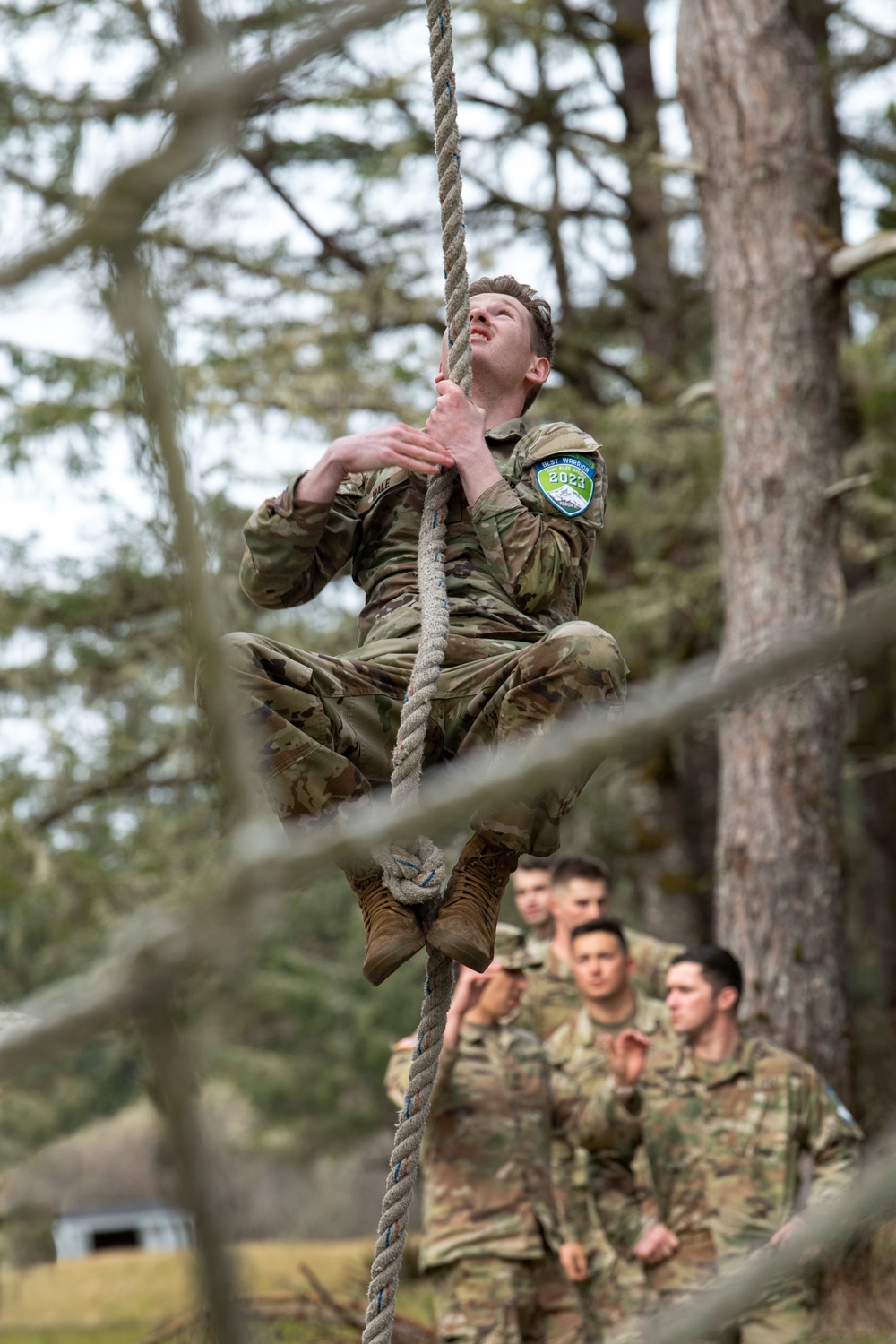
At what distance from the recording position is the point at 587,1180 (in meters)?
5.24

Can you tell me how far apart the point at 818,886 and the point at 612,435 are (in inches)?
130

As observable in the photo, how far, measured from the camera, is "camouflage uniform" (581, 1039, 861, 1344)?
4926mm

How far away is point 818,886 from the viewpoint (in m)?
7.15

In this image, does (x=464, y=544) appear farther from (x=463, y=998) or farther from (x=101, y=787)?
(x=101, y=787)

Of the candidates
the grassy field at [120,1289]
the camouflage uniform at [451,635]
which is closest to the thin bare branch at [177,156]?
the camouflage uniform at [451,635]

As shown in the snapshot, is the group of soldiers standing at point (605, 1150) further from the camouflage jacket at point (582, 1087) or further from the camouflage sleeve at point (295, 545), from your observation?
the camouflage sleeve at point (295, 545)

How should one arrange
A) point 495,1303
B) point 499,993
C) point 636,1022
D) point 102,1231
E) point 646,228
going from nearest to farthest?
point 495,1303
point 499,993
point 636,1022
point 646,228
point 102,1231

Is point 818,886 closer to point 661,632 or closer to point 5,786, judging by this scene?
point 661,632

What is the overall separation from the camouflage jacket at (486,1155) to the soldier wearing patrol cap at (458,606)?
84.1 inches

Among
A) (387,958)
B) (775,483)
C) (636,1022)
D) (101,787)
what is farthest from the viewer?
(101,787)

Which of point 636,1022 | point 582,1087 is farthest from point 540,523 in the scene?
point 636,1022

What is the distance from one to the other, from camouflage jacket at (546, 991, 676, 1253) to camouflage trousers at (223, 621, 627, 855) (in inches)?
93.2

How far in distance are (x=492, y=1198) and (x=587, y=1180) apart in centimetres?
56

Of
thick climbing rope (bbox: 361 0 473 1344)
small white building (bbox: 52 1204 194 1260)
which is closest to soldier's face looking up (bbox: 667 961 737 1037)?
thick climbing rope (bbox: 361 0 473 1344)
